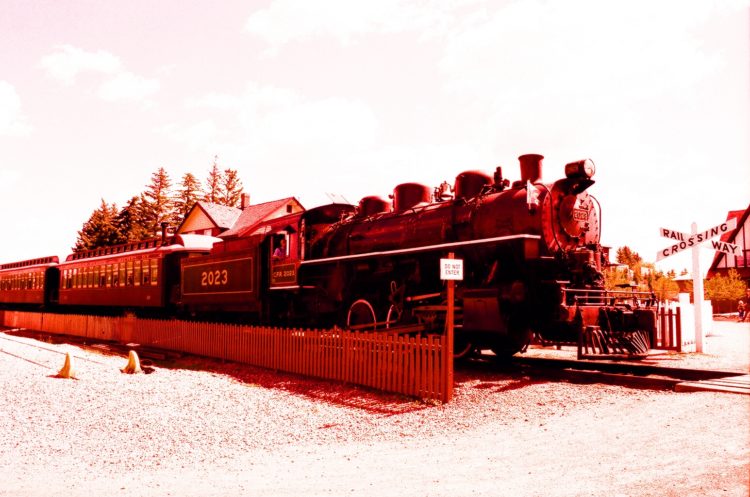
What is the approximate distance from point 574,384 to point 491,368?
6.52 ft

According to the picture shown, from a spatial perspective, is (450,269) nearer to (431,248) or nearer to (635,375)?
(431,248)

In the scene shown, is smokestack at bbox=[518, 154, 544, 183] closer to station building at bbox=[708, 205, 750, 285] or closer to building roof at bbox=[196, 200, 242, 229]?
station building at bbox=[708, 205, 750, 285]

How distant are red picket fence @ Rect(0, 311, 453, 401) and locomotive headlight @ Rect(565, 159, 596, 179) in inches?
140

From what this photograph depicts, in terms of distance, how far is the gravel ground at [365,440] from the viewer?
4.31 m

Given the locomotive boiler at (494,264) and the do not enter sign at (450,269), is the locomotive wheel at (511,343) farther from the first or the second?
the do not enter sign at (450,269)

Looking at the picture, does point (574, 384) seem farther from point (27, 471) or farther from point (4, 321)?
point (4, 321)

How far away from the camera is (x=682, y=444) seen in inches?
193

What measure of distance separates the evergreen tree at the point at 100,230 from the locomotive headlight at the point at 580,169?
4724 centimetres

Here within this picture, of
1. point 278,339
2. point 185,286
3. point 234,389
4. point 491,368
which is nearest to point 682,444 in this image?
point 491,368

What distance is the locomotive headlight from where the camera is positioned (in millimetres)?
9219

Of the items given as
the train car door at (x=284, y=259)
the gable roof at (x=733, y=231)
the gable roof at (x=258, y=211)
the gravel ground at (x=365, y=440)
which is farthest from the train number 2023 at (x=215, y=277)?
the gable roof at (x=733, y=231)

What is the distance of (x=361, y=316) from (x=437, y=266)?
221 cm

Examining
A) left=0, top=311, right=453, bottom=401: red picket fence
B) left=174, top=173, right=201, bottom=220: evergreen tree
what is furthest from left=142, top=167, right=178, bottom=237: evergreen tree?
left=0, top=311, right=453, bottom=401: red picket fence

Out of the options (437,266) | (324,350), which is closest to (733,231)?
(437,266)
